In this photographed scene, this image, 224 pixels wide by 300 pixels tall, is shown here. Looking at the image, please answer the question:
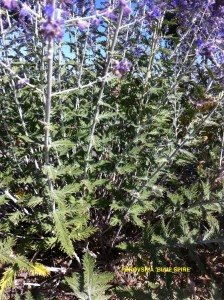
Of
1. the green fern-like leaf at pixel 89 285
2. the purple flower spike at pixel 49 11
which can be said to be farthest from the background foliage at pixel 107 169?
the purple flower spike at pixel 49 11

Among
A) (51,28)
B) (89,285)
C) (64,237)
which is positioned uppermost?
(51,28)

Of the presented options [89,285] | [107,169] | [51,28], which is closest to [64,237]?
[89,285]

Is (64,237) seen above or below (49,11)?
below

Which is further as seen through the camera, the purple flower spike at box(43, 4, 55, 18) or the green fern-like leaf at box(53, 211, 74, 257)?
the green fern-like leaf at box(53, 211, 74, 257)

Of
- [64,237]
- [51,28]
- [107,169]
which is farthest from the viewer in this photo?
[107,169]

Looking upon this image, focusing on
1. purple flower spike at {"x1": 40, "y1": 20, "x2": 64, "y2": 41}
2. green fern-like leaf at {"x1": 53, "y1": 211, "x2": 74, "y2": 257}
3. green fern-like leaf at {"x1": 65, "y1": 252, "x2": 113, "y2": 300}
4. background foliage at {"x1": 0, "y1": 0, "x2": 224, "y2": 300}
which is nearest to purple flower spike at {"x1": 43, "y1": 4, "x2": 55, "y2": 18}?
purple flower spike at {"x1": 40, "y1": 20, "x2": 64, "y2": 41}

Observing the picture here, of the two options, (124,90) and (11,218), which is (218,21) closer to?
(124,90)

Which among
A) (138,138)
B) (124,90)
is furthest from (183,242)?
(124,90)

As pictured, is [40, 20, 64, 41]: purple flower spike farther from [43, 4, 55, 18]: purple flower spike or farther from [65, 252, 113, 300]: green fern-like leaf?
[65, 252, 113, 300]: green fern-like leaf

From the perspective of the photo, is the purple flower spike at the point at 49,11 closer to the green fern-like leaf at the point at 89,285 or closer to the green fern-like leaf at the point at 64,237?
the green fern-like leaf at the point at 64,237

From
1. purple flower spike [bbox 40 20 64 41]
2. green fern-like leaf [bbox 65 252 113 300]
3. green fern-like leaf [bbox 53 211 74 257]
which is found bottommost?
green fern-like leaf [bbox 65 252 113 300]

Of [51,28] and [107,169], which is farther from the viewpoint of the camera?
[107,169]

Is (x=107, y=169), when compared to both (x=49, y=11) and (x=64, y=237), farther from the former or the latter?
(x=49, y=11)

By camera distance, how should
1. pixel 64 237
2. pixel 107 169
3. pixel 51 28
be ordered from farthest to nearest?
pixel 107 169 < pixel 64 237 < pixel 51 28
